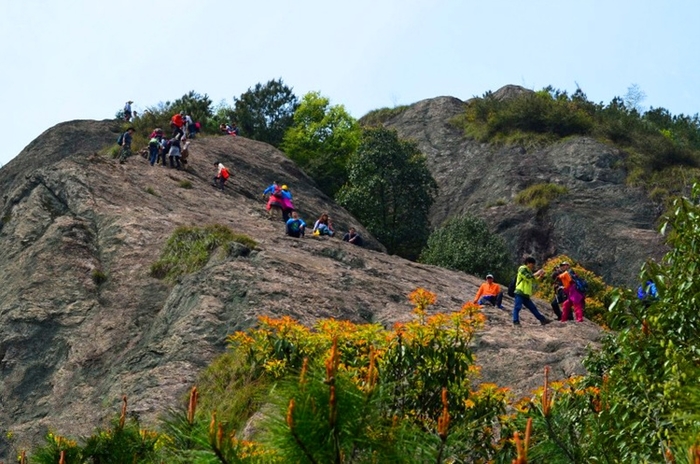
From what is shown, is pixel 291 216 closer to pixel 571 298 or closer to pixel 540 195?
pixel 571 298

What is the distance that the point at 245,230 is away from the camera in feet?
97.3

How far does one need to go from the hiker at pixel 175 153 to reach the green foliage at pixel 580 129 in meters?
22.3

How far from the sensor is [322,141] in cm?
5475

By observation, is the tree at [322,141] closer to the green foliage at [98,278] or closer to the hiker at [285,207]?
the hiker at [285,207]

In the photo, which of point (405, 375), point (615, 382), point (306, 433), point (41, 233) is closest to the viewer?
point (306, 433)

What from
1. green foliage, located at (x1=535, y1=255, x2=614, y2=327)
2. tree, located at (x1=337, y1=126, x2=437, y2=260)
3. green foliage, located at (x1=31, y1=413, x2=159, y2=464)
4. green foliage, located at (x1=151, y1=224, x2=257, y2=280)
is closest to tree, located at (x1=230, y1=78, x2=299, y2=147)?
tree, located at (x1=337, y1=126, x2=437, y2=260)

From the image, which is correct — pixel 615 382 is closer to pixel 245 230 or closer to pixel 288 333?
pixel 288 333

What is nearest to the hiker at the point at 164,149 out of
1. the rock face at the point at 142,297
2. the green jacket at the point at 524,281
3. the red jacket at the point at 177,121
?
the red jacket at the point at 177,121

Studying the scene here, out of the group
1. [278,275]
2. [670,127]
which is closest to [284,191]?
[278,275]

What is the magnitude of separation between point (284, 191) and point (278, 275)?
10.1 metres

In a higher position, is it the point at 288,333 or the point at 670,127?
the point at 670,127

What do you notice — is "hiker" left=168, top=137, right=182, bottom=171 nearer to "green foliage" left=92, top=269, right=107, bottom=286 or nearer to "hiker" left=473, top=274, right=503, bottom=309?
"green foliage" left=92, top=269, right=107, bottom=286

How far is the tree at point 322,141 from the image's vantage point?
5238 centimetres

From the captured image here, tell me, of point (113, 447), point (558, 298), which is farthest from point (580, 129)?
point (113, 447)
